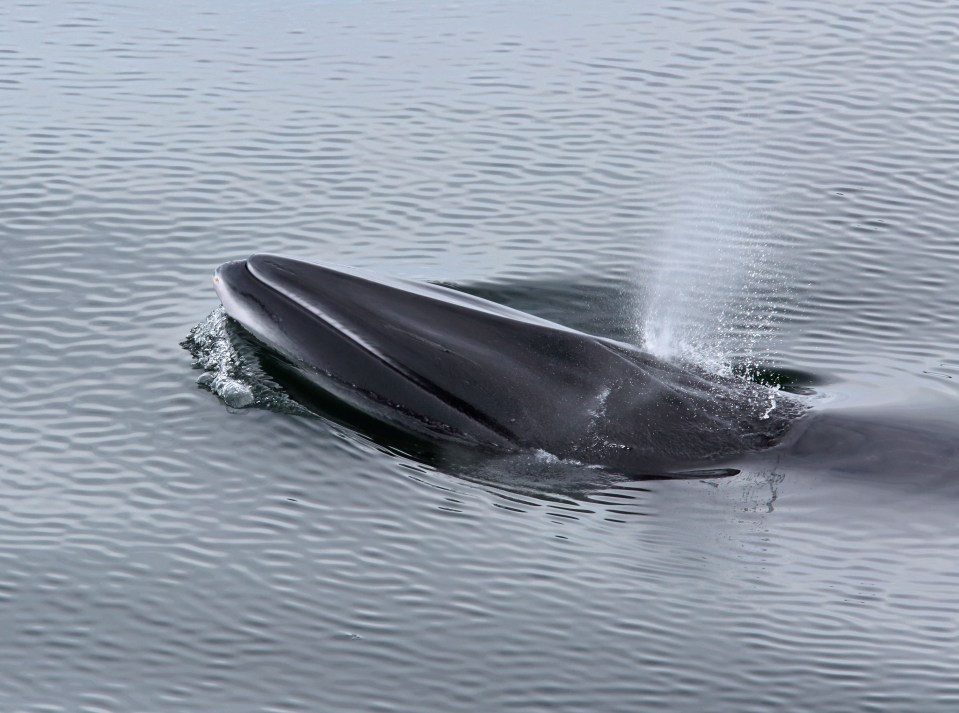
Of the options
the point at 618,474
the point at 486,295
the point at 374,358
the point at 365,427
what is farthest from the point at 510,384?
the point at 486,295

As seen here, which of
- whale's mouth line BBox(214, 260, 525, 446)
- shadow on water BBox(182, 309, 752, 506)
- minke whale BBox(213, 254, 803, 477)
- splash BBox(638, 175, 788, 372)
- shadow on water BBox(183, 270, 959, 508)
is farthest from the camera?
splash BBox(638, 175, 788, 372)

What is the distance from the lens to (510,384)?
15.8 m

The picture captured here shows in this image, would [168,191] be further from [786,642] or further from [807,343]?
[786,642]

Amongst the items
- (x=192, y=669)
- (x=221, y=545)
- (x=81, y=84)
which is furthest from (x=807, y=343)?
(x=81, y=84)

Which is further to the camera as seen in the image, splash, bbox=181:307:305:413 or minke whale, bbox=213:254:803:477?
splash, bbox=181:307:305:413

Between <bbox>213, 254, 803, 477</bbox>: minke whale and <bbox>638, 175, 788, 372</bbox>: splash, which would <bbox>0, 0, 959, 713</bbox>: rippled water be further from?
<bbox>213, 254, 803, 477</bbox>: minke whale

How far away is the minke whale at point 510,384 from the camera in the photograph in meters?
15.7

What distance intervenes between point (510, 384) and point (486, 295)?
5.50 m

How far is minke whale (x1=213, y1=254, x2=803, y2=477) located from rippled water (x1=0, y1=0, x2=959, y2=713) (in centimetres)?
47

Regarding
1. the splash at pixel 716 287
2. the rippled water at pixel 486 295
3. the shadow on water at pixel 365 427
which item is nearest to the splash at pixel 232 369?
the shadow on water at pixel 365 427

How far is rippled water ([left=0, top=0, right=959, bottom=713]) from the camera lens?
43.7 ft

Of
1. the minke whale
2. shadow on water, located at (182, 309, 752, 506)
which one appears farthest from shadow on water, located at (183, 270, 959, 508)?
the minke whale

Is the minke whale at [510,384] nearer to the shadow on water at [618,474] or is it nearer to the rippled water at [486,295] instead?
the shadow on water at [618,474]

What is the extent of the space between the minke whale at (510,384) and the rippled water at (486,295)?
18.3 inches
